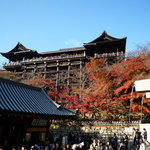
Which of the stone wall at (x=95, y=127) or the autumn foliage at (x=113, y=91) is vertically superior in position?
the autumn foliage at (x=113, y=91)

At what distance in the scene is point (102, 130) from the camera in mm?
20422

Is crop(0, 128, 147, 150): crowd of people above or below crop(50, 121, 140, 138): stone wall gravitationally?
above

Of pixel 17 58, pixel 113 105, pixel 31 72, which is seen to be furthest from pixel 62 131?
pixel 17 58

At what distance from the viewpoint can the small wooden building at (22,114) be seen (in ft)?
32.7

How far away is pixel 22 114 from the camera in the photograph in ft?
32.2

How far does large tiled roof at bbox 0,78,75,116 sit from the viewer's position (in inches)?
389

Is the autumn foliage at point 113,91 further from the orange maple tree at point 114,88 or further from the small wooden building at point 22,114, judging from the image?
the small wooden building at point 22,114

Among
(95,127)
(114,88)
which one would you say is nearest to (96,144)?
(95,127)

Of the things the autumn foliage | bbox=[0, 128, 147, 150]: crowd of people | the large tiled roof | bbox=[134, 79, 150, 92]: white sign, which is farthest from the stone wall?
bbox=[134, 79, 150, 92]: white sign

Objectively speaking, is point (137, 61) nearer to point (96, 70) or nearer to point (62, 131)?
point (96, 70)

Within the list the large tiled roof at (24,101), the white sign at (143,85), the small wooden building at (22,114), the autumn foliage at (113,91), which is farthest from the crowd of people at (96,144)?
the autumn foliage at (113,91)

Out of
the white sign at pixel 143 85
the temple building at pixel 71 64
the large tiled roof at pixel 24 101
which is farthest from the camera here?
the temple building at pixel 71 64

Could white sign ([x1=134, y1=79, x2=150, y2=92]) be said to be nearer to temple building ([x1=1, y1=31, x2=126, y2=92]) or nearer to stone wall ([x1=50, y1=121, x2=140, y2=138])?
stone wall ([x1=50, y1=121, x2=140, y2=138])

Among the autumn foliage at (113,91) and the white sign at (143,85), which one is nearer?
the white sign at (143,85)
